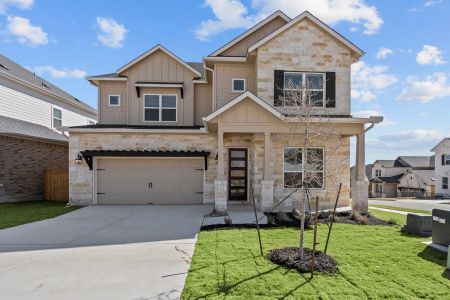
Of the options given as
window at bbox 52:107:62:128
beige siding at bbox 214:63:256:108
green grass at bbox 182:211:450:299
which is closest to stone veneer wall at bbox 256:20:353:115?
beige siding at bbox 214:63:256:108

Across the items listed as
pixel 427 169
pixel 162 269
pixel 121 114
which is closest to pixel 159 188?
pixel 121 114

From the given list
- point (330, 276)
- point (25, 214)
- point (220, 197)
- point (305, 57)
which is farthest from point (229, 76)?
point (330, 276)

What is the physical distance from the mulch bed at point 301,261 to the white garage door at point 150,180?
8.32 m

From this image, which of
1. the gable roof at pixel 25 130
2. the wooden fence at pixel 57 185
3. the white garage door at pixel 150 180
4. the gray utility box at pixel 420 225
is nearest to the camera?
the gray utility box at pixel 420 225

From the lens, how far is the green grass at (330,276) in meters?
4.39

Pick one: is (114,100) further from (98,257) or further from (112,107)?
(98,257)

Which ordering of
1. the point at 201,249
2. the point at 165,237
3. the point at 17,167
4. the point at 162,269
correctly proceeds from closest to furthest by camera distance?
the point at 162,269 < the point at 201,249 < the point at 165,237 < the point at 17,167

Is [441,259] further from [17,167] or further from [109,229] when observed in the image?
[17,167]

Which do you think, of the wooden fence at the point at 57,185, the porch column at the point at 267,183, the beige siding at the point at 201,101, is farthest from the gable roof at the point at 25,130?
the porch column at the point at 267,183

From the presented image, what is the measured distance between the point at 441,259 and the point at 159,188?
11.2 metres

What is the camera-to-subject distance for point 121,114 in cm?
1565

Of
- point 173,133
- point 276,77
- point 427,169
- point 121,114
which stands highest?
point 276,77

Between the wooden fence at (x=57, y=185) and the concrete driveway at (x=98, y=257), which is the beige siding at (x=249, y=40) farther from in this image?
the wooden fence at (x=57, y=185)

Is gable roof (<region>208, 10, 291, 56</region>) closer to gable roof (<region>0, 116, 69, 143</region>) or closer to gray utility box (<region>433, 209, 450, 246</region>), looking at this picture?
gray utility box (<region>433, 209, 450, 246</region>)
